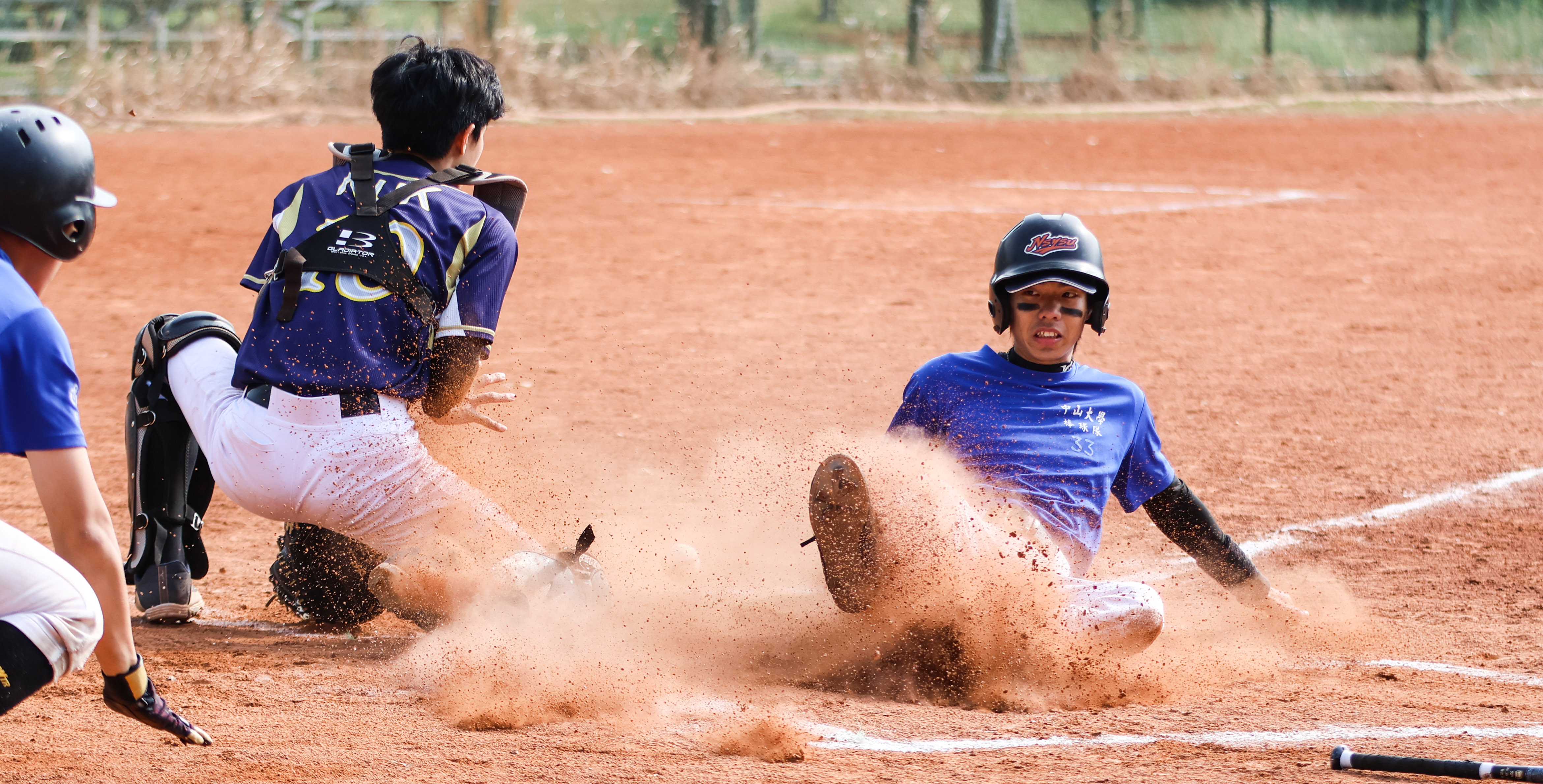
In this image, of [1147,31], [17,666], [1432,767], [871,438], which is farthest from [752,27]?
[17,666]

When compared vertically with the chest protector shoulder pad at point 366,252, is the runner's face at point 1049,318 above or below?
below

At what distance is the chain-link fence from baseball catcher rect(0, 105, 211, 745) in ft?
52.4

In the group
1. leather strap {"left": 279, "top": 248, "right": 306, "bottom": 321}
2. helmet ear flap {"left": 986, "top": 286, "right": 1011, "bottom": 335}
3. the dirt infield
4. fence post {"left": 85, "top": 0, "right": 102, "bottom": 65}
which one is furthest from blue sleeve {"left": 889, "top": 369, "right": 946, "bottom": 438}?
fence post {"left": 85, "top": 0, "right": 102, "bottom": 65}


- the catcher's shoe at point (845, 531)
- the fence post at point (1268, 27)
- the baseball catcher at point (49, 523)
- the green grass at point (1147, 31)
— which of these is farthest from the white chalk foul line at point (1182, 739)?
→ the fence post at point (1268, 27)

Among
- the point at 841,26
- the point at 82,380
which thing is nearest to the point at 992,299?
the point at 82,380

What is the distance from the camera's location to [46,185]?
294cm

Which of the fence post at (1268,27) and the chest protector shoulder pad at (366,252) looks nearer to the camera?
the chest protector shoulder pad at (366,252)

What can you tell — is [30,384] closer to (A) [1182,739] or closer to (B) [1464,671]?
(A) [1182,739]

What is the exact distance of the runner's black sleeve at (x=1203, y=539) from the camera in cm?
416

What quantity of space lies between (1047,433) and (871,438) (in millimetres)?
523

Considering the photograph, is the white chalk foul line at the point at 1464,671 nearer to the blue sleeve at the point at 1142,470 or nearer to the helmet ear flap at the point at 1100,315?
the blue sleeve at the point at 1142,470

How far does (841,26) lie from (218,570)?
72.7ft

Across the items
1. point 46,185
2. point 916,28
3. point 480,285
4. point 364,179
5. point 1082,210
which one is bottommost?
point 1082,210

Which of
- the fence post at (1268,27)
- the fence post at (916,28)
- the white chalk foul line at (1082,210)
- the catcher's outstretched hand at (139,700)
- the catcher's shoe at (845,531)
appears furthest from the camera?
the fence post at (1268,27)
